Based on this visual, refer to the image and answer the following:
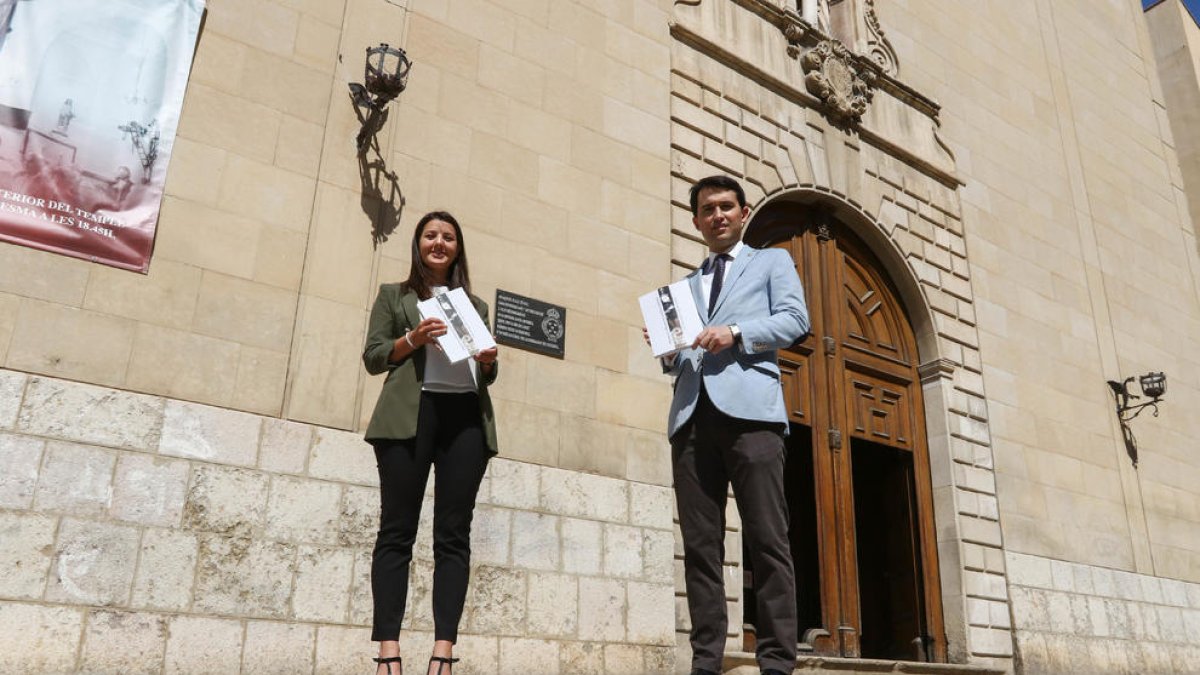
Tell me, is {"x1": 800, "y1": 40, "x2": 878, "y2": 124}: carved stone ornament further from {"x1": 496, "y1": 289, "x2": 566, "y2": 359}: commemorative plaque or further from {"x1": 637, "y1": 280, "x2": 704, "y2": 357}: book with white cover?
{"x1": 637, "y1": 280, "x2": 704, "y2": 357}: book with white cover

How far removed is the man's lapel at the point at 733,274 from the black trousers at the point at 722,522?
1.53 feet

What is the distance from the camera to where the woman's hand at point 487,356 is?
410 cm

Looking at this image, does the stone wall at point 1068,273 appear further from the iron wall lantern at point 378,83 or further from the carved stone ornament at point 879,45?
the iron wall lantern at point 378,83

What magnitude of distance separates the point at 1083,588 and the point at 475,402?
915 centimetres

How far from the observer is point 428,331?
13.1 feet

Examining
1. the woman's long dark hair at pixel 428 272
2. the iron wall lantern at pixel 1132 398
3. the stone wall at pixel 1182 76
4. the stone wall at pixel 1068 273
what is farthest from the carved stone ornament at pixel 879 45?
the woman's long dark hair at pixel 428 272

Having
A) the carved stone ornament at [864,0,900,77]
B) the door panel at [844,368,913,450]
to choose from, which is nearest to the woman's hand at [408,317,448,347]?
the door panel at [844,368,913,450]

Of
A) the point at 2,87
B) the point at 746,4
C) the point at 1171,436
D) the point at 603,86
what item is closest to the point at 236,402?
the point at 2,87

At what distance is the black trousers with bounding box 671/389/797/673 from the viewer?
3.67 meters

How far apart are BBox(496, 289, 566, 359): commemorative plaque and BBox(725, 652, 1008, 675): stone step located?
2673 mm

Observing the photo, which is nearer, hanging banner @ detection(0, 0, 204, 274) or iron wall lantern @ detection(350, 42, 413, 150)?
hanging banner @ detection(0, 0, 204, 274)

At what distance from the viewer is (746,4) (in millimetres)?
10320

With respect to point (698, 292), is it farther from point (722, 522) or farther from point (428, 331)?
point (428, 331)

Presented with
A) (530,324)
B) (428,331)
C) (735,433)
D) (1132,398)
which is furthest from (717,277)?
(1132,398)
